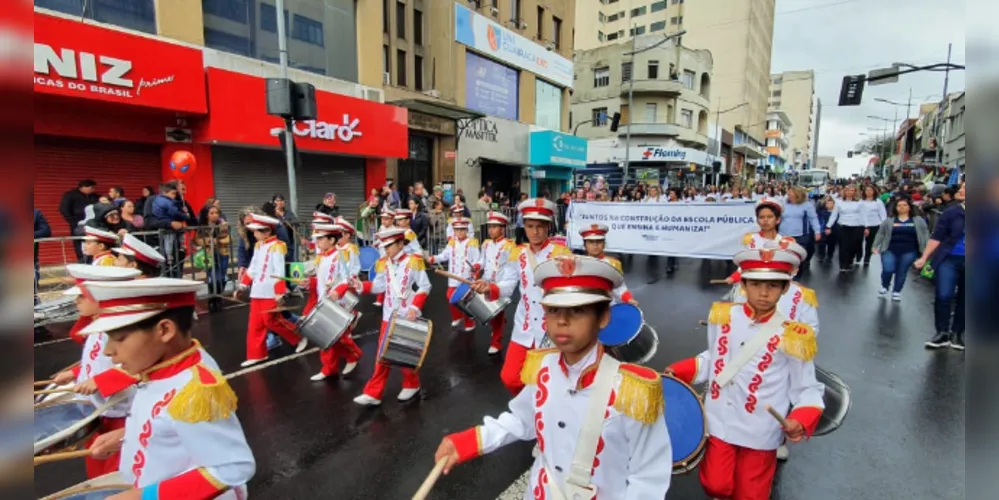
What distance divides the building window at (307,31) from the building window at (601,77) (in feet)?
121

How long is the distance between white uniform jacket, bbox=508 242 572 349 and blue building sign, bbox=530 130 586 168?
20.7m

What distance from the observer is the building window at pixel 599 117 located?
46.2m

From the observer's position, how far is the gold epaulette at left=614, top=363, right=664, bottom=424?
6.37ft

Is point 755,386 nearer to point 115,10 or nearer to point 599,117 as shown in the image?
point 115,10

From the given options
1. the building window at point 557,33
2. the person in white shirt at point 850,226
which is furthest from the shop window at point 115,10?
the building window at point 557,33

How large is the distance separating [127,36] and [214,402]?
11.3 meters

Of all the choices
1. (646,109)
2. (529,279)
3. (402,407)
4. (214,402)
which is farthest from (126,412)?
(646,109)

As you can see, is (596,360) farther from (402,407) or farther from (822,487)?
(402,407)

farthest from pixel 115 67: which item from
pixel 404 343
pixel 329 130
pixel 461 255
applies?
pixel 404 343

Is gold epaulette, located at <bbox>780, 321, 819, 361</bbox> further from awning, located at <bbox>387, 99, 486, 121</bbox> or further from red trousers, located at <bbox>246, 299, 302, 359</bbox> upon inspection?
awning, located at <bbox>387, 99, 486, 121</bbox>

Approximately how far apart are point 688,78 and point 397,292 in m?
50.5

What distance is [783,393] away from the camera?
2.86 m

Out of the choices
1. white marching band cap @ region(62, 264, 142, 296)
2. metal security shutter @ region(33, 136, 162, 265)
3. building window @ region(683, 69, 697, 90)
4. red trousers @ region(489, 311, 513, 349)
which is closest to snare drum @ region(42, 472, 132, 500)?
white marching band cap @ region(62, 264, 142, 296)

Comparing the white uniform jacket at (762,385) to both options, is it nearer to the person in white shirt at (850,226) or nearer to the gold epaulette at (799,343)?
the gold epaulette at (799,343)
